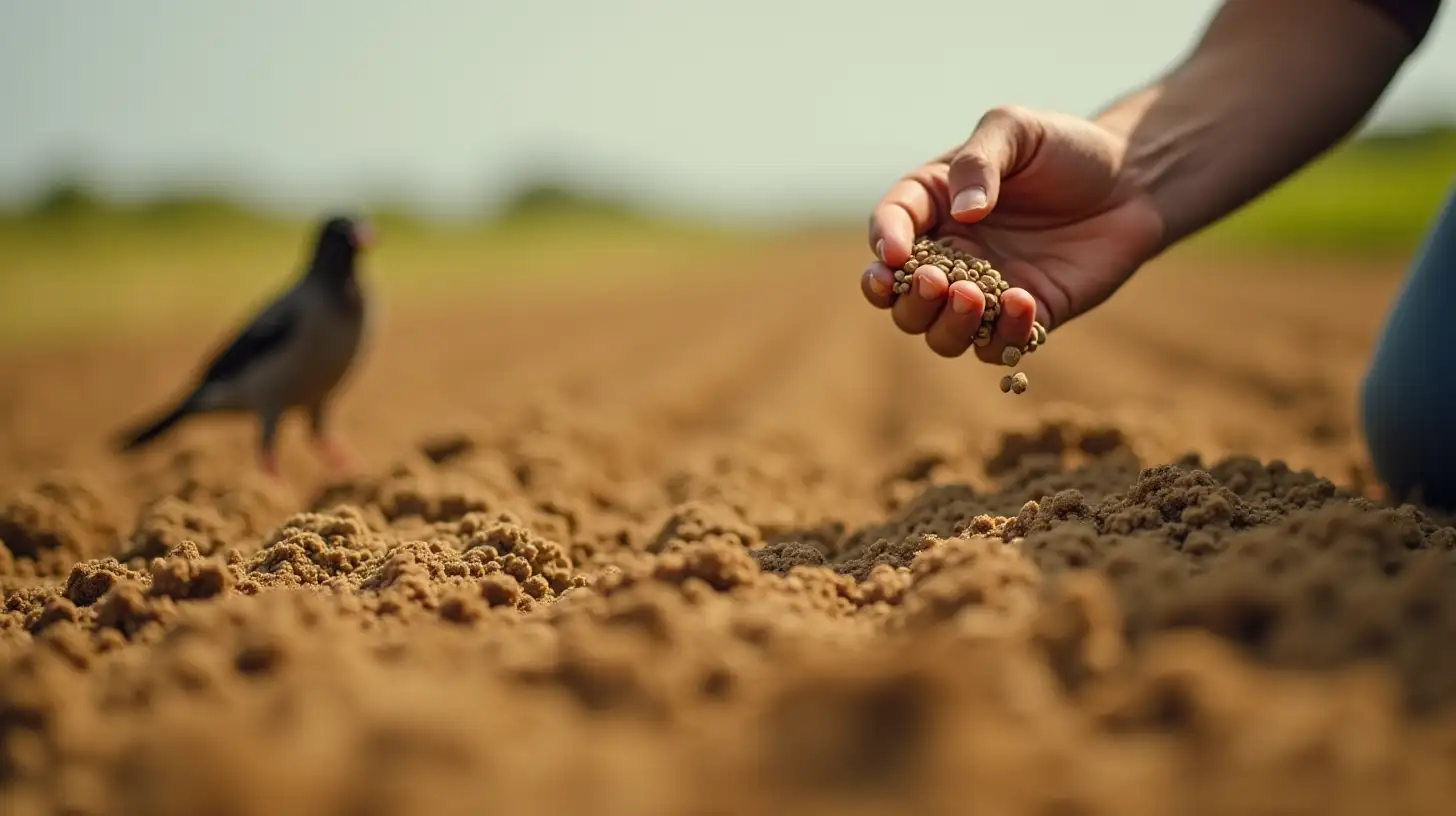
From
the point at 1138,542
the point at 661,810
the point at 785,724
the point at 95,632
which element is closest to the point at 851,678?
the point at 785,724

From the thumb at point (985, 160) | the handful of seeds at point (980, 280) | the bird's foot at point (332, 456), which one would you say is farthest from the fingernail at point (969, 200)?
the bird's foot at point (332, 456)

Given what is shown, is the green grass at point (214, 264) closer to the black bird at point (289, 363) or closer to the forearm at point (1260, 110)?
the black bird at point (289, 363)

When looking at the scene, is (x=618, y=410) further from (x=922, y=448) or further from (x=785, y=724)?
(x=785, y=724)

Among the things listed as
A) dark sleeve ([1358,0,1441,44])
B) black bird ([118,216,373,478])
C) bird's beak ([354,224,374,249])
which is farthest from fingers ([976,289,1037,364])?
bird's beak ([354,224,374,249])

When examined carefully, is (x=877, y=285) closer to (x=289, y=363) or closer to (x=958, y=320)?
(x=958, y=320)

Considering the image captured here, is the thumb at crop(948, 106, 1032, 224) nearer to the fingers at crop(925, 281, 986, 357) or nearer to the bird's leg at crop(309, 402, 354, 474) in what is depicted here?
the fingers at crop(925, 281, 986, 357)

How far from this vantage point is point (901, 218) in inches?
111

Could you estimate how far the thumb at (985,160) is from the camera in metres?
2.74

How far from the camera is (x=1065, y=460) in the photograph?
363cm

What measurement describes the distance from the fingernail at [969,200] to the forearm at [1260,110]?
0.82 m

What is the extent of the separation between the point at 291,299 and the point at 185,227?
4040 cm

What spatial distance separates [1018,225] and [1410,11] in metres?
1.36

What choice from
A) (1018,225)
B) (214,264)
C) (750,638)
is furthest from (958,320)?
(214,264)

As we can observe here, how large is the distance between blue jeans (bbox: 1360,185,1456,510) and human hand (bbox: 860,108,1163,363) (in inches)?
27.5
